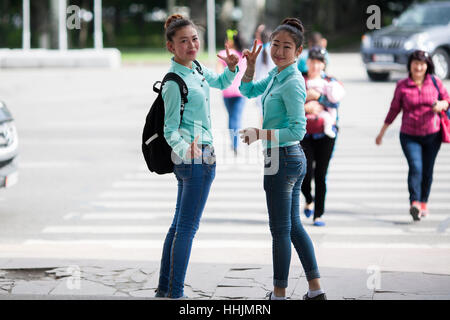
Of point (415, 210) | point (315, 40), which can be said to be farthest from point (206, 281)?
point (315, 40)

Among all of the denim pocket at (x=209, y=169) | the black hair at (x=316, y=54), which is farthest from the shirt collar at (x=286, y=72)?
the black hair at (x=316, y=54)

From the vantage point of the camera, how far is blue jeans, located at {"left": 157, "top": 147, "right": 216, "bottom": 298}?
17.0ft

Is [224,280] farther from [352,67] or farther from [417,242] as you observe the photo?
[352,67]

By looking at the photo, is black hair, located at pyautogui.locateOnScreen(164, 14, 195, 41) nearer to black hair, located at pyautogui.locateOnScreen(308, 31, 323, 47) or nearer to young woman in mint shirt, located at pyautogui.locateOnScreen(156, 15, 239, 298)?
young woman in mint shirt, located at pyautogui.locateOnScreen(156, 15, 239, 298)

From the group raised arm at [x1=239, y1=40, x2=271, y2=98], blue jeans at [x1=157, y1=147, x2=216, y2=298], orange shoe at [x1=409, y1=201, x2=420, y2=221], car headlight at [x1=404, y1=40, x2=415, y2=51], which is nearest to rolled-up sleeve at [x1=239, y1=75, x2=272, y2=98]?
raised arm at [x1=239, y1=40, x2=271, y2=98]

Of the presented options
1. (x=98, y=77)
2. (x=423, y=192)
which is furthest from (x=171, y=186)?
(x=98, y=77)

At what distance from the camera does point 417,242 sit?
761 cm

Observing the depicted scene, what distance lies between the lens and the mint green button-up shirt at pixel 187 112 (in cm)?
507

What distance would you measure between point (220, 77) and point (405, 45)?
18.8 meters

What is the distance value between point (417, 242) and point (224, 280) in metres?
2.14

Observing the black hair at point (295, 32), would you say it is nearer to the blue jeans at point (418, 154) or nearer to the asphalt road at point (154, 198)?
the asphalt road at point (154, 198)

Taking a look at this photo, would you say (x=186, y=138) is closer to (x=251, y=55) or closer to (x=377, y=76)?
(x=251, y=55)

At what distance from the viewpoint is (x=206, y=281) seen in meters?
6.16

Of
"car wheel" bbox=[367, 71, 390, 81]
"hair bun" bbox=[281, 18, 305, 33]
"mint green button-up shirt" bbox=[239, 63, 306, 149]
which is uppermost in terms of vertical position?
"car wheel" bbox=[367, 71, 390, 81]
